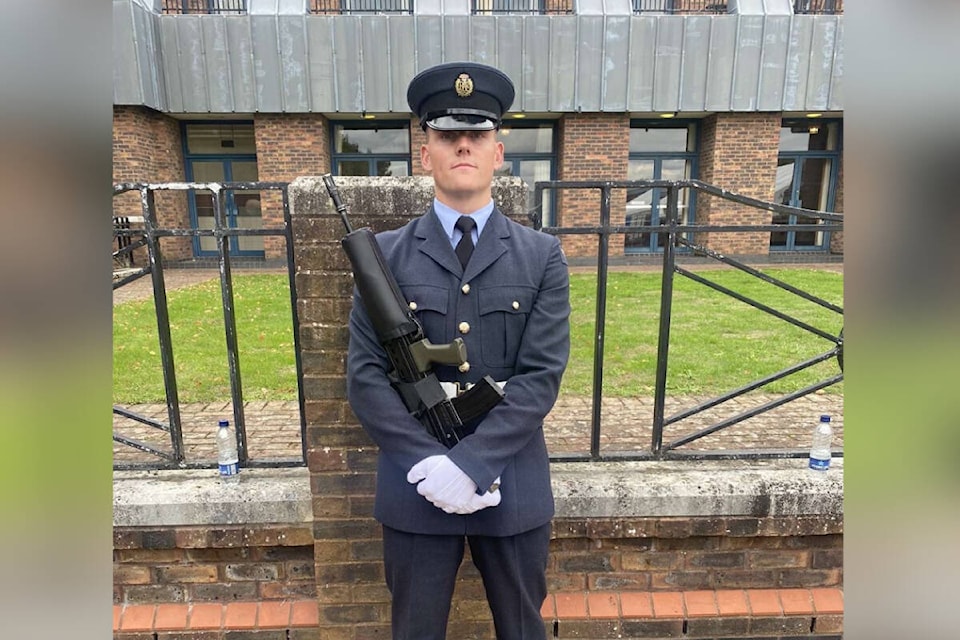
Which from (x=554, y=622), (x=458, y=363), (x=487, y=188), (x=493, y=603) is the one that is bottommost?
(x=554, y=622)

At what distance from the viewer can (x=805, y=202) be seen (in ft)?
50.2

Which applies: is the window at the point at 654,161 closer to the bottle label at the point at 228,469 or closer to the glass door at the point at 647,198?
the glass door at the point at 647,198

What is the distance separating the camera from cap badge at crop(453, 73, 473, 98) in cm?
177

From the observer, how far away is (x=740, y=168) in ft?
46.6

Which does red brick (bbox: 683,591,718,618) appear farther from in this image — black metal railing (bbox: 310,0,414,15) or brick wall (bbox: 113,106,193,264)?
black metal railing (bbox: 310,0,414,15)

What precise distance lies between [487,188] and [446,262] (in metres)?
0.28

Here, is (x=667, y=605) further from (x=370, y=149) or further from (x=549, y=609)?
(x=370, y=149)

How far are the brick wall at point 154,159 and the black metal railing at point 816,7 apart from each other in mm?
14816

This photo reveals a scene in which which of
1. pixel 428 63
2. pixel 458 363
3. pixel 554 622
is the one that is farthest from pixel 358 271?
pixel 428 63

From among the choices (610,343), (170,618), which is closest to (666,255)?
(170,618)

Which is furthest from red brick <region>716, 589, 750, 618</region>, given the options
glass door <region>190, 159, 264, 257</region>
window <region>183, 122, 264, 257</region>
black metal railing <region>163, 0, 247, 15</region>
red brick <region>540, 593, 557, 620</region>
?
black metal railing <region>163, 0, 247, 15</region>

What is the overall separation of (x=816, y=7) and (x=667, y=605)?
15.1 meters
